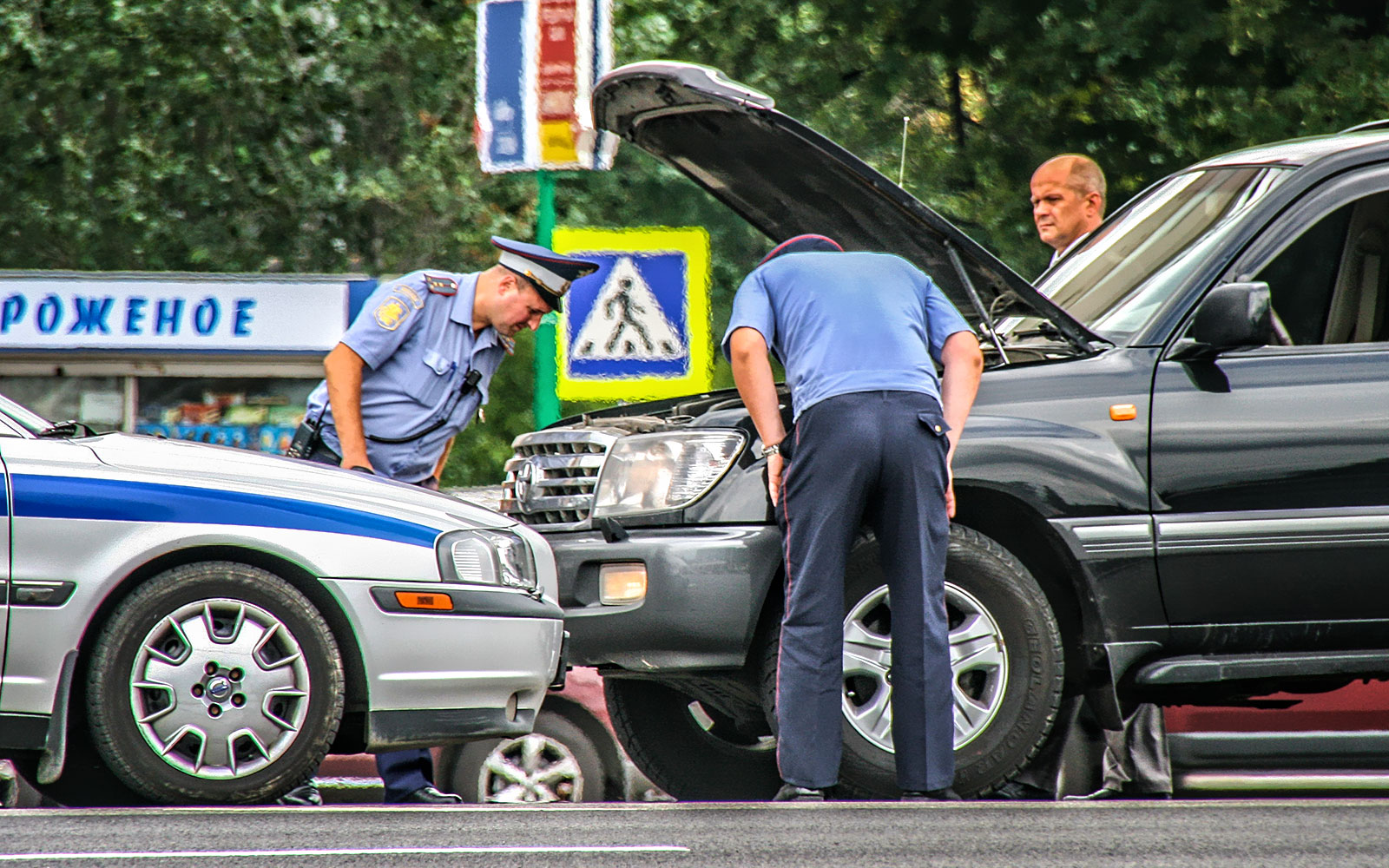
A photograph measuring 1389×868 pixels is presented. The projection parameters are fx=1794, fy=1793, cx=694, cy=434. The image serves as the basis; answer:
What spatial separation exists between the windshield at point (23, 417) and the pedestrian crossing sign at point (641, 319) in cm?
295

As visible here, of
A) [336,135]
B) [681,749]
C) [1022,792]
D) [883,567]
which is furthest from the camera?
[336,135]

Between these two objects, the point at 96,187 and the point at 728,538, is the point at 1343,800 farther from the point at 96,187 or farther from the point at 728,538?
the point at 96,187

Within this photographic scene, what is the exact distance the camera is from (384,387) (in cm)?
640

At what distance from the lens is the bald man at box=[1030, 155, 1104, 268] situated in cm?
744

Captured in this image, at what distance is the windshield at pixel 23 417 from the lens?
521cm

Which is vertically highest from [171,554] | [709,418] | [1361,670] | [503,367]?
[503,367]

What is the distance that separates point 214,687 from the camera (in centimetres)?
495

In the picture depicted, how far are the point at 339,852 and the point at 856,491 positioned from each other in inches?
70.7

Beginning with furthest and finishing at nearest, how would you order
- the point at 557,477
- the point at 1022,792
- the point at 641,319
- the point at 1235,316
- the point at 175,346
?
the point at 175,346 → the point at 641,319 → the point at 557,477 → the point at 1022,792 → the point at 1235,316

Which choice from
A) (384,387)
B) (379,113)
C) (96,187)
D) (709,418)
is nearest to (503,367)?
(379,113)

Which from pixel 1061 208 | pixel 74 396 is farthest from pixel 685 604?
pixel 74 396

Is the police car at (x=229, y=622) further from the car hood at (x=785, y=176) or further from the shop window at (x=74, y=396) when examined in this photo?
the shop window at (x=74, y=396)

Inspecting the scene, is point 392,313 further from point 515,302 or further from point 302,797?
point 302,797

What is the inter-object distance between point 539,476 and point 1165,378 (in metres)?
1.94
